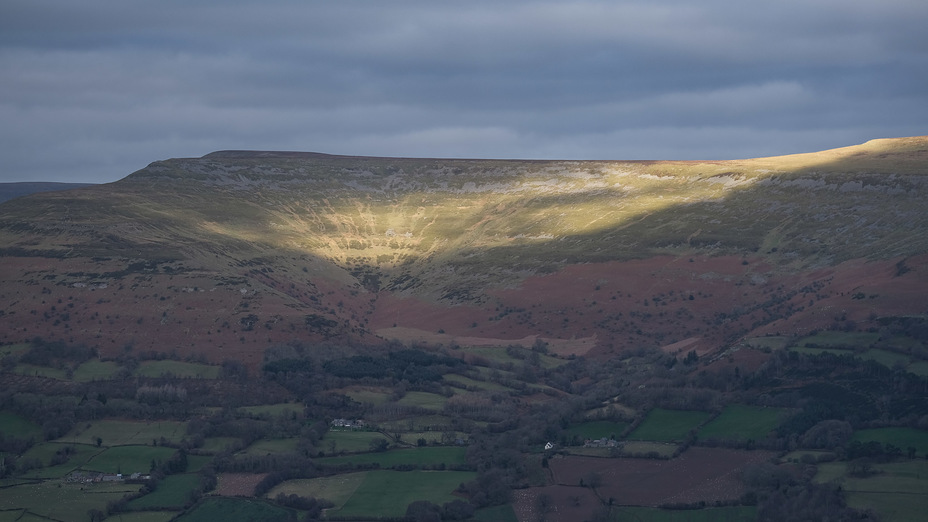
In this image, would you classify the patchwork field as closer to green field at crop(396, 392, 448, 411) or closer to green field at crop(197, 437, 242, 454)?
green field at crop(396, 392, 448, 411)

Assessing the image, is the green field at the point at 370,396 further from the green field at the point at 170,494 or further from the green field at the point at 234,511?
the green field at the point at 234,511

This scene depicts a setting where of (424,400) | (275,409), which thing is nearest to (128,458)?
(275,409)

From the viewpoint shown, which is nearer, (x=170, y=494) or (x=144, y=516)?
(x=144, y=516)

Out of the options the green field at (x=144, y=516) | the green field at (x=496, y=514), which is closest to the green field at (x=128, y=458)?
the green field at (x=144, y=516)

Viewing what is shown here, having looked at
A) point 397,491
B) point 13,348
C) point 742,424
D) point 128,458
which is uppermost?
point 13,348

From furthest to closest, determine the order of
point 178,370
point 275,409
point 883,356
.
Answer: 1. point 178,370
2. point 275,409
3. point 883,356

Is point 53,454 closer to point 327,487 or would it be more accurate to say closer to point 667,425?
point 327,487
